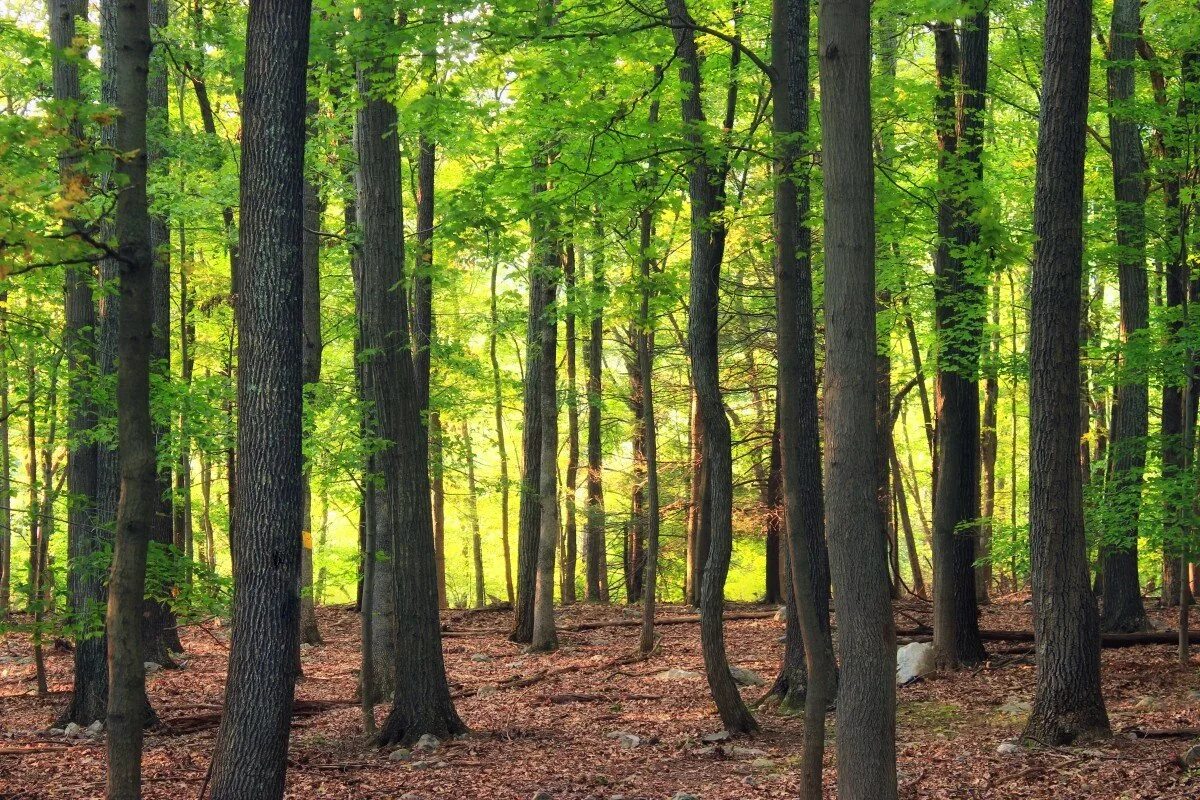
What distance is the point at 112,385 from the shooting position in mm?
9031

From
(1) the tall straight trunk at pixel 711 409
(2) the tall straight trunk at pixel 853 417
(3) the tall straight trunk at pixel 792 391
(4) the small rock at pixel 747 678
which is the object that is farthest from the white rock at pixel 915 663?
(2) the tall straight trunk at pixel 853 417

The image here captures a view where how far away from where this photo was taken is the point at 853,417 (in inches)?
209

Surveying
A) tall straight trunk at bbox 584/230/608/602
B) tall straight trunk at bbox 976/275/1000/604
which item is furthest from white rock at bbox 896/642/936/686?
tall straight trunk at bbox 584/230/608/602

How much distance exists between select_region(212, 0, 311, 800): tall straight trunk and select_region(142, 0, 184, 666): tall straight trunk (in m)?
5.20

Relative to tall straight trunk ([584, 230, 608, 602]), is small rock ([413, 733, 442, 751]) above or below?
below

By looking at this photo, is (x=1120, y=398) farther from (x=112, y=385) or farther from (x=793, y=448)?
(x=112, y=385)

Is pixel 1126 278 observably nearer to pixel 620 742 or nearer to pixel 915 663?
pixel 915 663

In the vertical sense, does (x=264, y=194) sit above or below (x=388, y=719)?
above

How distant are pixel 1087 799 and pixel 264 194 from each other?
6684mm

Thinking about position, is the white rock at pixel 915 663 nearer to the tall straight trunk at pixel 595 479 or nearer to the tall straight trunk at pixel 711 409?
the tall straight trunk at pixel 711 409

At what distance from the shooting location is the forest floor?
24.5ft

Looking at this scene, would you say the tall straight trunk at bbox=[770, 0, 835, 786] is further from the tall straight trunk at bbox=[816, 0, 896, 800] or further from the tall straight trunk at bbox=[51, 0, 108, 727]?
the tall straight trunk at bbox=[51, 0, 108, 727]

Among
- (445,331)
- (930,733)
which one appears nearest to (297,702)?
(930,733)

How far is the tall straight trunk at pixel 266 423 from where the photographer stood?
6.21 metres
